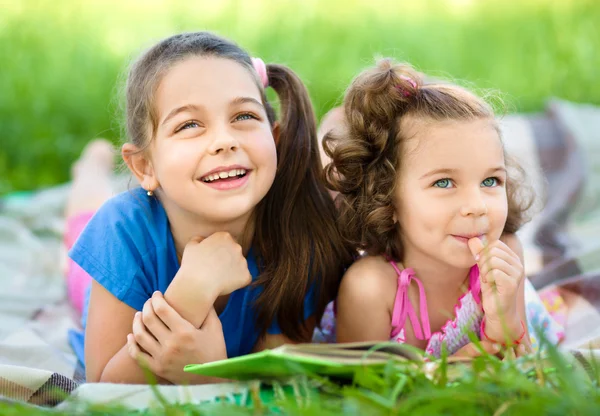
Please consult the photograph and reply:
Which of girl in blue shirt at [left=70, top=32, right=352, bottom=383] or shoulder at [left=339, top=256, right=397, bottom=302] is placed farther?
shoulder at [left=339, top=256, right=397, bottom=302]

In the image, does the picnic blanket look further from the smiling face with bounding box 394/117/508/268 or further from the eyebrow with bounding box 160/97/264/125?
the eyebrow with bounding box 160/97/264/125

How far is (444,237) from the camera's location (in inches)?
74.3

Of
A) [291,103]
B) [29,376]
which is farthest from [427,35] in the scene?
[29,376]

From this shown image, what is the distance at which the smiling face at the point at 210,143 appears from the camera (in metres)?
1.86

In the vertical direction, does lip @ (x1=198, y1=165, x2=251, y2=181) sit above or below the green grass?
above

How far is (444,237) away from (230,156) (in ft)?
1.84

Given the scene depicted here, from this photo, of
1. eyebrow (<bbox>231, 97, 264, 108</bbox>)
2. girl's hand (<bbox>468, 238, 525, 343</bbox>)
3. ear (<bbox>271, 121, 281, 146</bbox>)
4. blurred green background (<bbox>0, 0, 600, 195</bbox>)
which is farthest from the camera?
blurred green background (<bbox>0, 0, 600, 195</bbox>)

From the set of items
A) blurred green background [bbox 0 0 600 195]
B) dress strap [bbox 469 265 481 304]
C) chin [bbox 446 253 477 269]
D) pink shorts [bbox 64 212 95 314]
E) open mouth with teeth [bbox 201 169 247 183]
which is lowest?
pink shorts [bbox 64 212 95 314]

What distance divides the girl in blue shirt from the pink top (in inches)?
8.3

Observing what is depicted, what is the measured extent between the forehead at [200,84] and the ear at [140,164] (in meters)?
0.16

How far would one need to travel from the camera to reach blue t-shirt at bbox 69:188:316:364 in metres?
1.98

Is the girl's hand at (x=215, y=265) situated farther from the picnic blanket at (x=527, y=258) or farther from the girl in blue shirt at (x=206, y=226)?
the picnic blanket at (x=527, y=258)

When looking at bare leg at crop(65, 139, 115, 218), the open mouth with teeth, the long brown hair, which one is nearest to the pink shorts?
bare leg at crop(65, 139, 115, 218)

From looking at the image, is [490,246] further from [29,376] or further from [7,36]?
[7,36]
